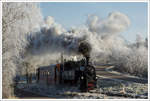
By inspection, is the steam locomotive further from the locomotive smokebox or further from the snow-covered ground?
the snow-covered ground

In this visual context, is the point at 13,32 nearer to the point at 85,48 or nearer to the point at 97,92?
the point at 97,92

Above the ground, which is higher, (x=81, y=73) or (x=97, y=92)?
(x=81, y=73)

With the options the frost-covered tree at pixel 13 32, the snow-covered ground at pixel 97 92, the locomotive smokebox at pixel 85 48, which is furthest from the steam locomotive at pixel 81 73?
the frost-covered tree at pixel 13 32

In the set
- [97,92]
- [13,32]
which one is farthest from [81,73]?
[13,32]

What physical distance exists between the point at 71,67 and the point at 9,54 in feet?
26.8

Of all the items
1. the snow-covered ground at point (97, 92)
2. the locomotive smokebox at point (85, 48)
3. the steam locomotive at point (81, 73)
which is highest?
the locomotive smokebox at point (85, 48)

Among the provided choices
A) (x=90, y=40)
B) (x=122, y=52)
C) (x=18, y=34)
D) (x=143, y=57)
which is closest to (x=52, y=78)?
(x=90, y=40)

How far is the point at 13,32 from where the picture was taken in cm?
1231

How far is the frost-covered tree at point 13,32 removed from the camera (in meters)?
12.1

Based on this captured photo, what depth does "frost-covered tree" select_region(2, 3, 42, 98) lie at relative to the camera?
12102 mm

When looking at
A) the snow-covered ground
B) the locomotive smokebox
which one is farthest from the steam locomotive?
the snow-covered ground

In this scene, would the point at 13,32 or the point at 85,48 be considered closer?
the point at 13,32

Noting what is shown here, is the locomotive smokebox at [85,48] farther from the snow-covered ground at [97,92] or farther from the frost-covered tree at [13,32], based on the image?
the frost-covered tree at [13,32]

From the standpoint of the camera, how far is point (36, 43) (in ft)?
75.7
